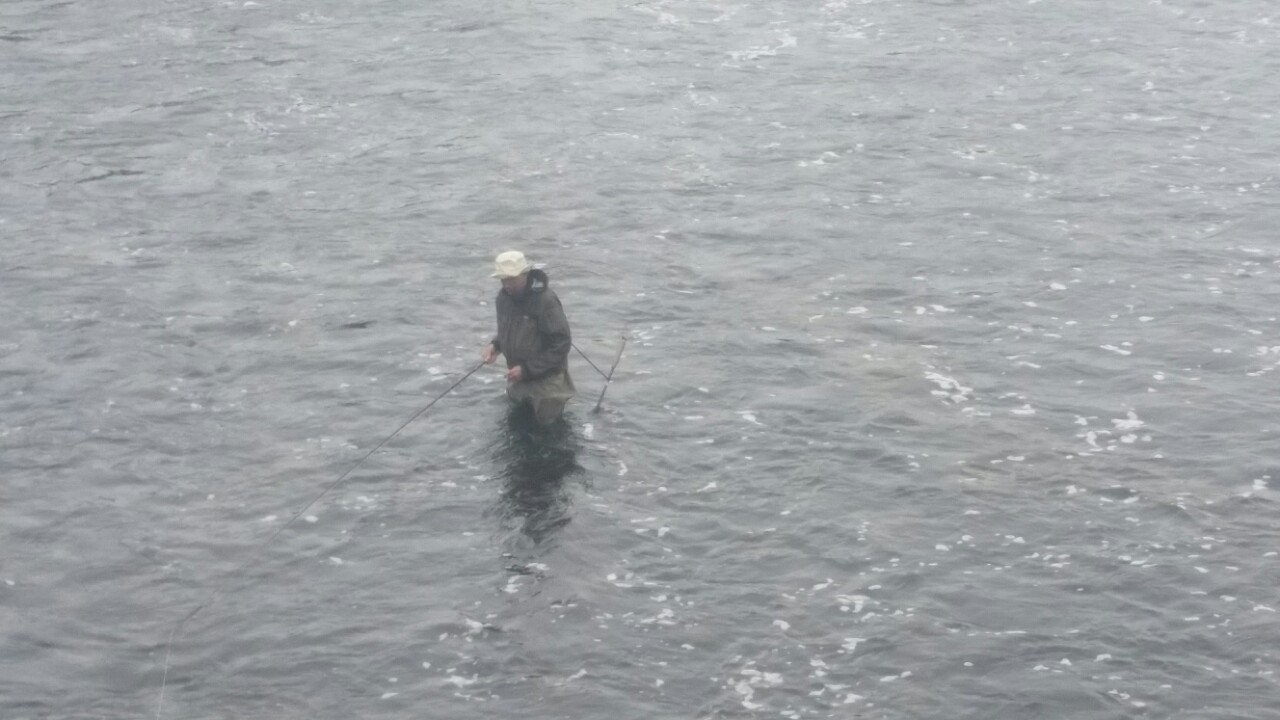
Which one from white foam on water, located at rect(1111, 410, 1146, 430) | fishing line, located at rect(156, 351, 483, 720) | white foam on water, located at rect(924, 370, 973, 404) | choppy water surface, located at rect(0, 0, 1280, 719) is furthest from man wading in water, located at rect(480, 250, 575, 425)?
white foam on water, located at rect(1111, 410, 1146, 430)

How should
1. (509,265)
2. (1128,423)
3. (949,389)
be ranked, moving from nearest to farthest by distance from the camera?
(509,265) → (1128,423) → (949,389)

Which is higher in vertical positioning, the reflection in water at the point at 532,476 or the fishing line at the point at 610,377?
the fishing line at the point at 610,377


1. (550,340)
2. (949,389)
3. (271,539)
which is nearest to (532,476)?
(550,340)

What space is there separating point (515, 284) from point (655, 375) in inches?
124

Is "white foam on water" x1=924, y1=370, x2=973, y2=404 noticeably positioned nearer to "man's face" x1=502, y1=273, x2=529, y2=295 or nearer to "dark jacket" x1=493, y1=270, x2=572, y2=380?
"dark jacket" x1=493, y1=270, x2=572, y2=380

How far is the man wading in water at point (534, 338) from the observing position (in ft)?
57.7

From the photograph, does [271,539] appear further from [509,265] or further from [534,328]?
[509,265]

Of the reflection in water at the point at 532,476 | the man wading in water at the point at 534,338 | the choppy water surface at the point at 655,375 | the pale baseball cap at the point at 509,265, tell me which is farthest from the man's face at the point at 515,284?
the choppy water surface at the point at 655,375

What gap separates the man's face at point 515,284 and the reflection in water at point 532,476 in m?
1.74

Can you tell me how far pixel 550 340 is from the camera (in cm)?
1775

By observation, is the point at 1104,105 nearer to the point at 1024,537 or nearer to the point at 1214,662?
the point at 1024,537

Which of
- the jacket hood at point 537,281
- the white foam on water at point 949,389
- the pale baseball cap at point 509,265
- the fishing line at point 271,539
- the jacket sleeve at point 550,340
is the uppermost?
the pale baseball cap at point 509,265

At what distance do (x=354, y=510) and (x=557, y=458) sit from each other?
2.41 m

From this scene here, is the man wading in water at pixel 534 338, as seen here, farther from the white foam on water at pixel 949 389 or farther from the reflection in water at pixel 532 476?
the white foam on water at pixel 949 389
